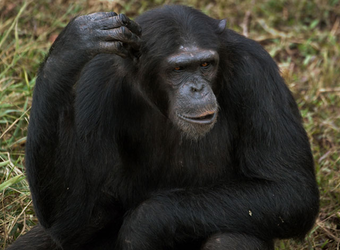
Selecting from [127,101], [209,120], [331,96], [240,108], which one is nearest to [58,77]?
[127,101]

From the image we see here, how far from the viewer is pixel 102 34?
5617 mm

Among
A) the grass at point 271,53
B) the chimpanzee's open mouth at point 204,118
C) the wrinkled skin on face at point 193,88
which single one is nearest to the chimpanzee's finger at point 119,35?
the wrinkled skin on face at point 193,88

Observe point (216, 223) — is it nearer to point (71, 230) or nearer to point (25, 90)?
point (71, 230)

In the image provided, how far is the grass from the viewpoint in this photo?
25.0 ft

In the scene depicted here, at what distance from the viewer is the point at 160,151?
22.1 feet

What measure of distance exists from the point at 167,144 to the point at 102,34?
60.7 inches

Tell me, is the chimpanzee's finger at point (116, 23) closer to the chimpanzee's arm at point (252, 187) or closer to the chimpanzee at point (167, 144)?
the chimpanzee at point (167, 144)

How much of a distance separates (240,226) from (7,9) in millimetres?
6144

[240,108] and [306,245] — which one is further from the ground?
[240,108]

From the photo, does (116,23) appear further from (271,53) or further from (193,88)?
(271,53)

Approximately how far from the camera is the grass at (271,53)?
25.0 ft

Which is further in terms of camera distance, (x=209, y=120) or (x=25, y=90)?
(x=25, y=90)

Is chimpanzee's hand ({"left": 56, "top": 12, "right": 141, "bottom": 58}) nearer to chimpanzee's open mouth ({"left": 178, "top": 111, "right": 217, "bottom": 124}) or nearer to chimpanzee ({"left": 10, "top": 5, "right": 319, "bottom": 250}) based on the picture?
chimpanzee ({"left": 10, "top": 5, "right": 319, "bottom": 250})

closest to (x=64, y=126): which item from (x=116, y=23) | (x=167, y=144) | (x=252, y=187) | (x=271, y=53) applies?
(x=167, y=144)
